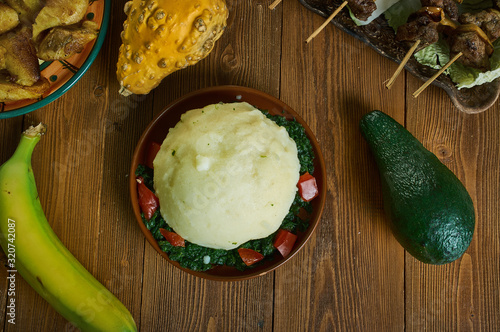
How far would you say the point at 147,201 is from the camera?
1791 mm

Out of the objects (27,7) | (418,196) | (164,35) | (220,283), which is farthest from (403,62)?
(27,7)

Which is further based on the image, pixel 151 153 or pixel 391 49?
pixel 391 49

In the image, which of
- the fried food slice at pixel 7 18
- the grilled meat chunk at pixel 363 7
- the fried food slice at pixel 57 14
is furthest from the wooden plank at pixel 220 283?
the fried food slice at pixel 7 18

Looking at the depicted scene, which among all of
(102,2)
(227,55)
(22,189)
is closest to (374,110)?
(227,55)

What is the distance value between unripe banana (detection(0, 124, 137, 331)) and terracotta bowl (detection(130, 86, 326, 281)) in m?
0.37

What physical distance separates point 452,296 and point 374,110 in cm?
100

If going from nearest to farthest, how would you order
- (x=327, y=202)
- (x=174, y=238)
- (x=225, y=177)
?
(x=225, y=177) < (x=174, y=238) < (x=327, y=202)

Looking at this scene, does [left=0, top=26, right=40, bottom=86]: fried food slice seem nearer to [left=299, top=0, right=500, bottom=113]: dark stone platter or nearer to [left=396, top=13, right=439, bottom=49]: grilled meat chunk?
[left=299, top=0, right=500, bottom=113]: dark stone platter

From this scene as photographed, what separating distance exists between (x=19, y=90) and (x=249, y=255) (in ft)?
3.85

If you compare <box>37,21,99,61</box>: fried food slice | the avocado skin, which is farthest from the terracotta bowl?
<box>37,21,99,61</box>: fried food slice

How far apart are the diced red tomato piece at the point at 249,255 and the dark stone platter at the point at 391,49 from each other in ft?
3.78

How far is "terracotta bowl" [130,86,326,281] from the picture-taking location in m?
1.79

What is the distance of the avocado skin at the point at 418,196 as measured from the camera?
5.77 feet

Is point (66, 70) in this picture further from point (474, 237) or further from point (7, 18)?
point (474, 237)
